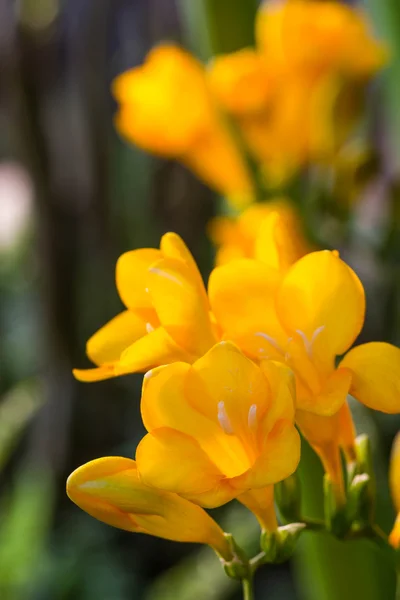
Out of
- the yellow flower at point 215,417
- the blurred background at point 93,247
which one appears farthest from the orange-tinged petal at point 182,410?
the blurred background at point 93,247

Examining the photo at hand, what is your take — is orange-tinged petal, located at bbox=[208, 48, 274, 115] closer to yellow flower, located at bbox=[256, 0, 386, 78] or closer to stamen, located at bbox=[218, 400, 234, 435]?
yellow flower, located at bbox=[256, 0, 386, 78]

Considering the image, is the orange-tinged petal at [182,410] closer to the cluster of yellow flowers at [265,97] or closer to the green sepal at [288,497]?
the green sepal at [288,497]

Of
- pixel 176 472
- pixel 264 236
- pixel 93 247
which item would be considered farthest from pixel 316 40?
pixel 93 247

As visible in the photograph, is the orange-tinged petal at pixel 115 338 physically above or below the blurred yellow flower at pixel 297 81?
below

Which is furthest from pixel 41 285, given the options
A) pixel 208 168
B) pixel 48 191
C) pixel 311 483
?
pixel 311 483

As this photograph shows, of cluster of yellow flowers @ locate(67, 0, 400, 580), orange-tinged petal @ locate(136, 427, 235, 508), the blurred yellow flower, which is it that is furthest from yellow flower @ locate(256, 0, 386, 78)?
orange-tinged petal @ locate(136, 427, 235, 508)

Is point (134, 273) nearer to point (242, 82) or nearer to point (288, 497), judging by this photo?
point (288, 497)
